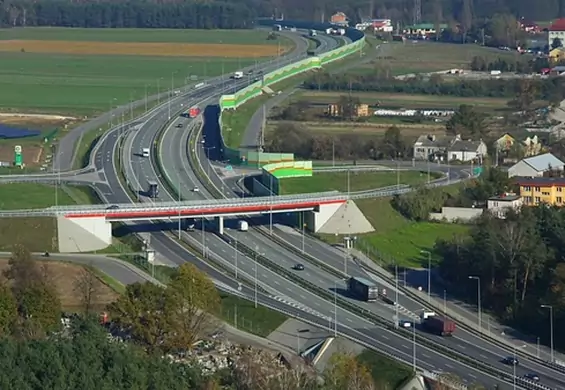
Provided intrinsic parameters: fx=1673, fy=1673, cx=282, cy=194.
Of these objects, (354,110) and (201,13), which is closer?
(354,110)

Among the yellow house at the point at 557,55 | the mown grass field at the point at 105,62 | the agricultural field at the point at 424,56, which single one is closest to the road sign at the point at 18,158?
the mown grass field at the point at 105,62

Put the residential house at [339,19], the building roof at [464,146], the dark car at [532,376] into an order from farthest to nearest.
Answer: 1. the residential house at [339,19]
2. the building roof at [464,146]
3. the dark car at [532,376]

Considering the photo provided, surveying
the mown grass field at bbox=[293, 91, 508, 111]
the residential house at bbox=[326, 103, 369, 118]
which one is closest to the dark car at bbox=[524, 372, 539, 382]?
the residential house at bbox=[326, 103, 369, 118]

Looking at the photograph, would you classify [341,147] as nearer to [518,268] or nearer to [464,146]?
[464,146]

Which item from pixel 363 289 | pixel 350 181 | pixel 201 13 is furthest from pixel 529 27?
pixel 363 289

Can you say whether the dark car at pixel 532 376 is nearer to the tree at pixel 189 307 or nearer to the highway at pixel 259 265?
the highway at pixel 259 265

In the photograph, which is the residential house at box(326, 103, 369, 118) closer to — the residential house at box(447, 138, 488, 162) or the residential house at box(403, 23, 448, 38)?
the residential house at box(447, 138, 488, 162)

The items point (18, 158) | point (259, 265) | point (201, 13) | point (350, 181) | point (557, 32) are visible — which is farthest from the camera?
point (201, 13)
